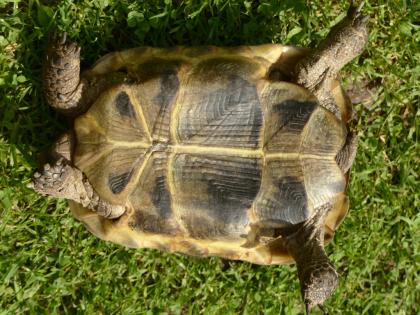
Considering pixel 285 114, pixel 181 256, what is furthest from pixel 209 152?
pixel 181 256

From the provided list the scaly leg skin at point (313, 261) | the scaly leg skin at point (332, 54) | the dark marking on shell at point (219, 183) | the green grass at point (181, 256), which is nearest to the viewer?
the dark marking on shell at point (219, 183)

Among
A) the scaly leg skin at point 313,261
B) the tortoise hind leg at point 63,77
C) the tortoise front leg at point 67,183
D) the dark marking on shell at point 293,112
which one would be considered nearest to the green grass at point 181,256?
the tortoise hind leg at point 63,77

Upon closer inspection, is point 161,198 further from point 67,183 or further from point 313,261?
point 313,261

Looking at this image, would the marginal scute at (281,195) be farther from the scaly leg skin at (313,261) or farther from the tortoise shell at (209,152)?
the scaly leg skin at (313,261)

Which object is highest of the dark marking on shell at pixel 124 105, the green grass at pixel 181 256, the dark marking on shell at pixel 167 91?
the dark marking on shell at pixel 167 91

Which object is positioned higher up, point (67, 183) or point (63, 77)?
point (63, 77)

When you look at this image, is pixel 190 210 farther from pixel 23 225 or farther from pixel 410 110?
pixel 410 110
